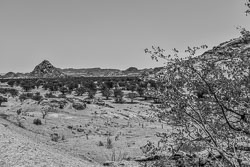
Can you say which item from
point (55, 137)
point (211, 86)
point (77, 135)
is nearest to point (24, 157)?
point (211, 86)

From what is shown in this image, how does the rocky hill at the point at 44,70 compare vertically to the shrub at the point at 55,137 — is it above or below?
above

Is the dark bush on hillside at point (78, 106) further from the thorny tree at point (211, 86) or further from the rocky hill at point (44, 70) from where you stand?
the rocky hill at point (44, 70)

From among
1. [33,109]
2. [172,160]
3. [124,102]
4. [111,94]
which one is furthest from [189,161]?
[111,94]

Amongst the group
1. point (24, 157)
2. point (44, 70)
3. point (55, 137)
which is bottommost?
point (55, 137)

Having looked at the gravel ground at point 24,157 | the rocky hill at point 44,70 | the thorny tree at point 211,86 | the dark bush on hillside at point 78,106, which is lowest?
the dark bush on hillside at point 78,106

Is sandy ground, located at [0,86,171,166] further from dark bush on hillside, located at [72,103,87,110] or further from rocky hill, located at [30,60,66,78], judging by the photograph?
rocky hill, located at [30,60,66,78]

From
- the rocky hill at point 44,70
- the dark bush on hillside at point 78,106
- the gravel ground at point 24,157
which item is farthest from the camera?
the rocky hill at point 44,70

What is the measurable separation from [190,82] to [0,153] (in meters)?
6.30

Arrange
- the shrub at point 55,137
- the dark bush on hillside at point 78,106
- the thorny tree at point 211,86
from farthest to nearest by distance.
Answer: the dark bush on hillside at point 78,106 → the shrub at point 55,137 → the thorny tree at point 211,86

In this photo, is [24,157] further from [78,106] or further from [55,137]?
[78,106]

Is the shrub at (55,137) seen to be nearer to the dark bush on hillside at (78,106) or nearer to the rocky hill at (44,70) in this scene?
the dark bush on hillside at (78,106)

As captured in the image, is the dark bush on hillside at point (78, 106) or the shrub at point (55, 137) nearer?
the shrub at point (55, 137)

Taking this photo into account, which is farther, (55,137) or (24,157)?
(55,137)

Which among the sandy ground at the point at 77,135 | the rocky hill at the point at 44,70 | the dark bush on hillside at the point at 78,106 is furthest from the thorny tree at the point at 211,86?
the rocky hill at the point at 44,70
